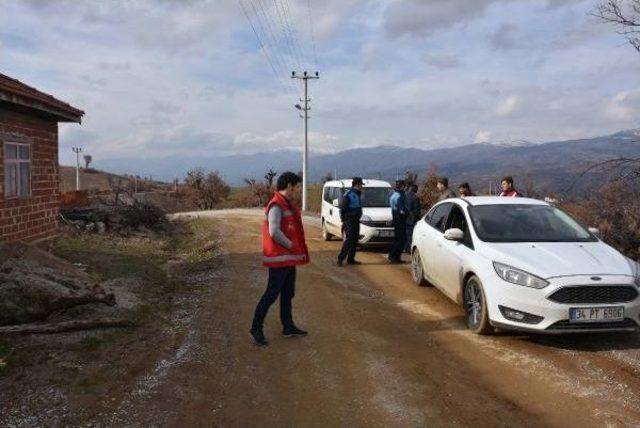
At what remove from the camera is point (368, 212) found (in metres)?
13.4

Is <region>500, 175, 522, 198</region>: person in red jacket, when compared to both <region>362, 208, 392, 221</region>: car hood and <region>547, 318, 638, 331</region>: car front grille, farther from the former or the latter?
<region>547, 318, 638, 331</region>: car front grille

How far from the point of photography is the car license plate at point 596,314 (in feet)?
18.4

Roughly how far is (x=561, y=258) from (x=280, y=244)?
119 inches

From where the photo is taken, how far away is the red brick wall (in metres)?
10.7

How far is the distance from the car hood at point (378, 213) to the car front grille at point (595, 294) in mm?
7506

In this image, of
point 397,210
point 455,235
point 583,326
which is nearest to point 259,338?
point 455,235

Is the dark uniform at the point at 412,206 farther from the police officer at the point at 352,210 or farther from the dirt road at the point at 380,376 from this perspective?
the dirt road at the point at 380,376

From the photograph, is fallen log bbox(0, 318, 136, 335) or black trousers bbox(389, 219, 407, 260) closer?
fallen log bbox(0, 318, 136, 335)

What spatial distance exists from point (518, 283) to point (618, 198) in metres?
9.06

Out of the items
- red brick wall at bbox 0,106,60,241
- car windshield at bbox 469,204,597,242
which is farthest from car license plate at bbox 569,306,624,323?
red brick wall at bbox 0,106,60,241

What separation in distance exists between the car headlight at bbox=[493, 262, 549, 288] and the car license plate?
1.30 feet

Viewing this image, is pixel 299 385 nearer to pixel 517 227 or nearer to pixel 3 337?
pixel 3 337

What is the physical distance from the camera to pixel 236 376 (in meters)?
5.15

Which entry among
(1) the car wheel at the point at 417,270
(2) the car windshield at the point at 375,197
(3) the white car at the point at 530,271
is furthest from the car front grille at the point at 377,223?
(3) the white car at the point at 530,271
